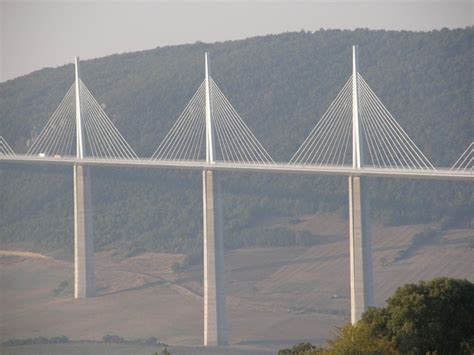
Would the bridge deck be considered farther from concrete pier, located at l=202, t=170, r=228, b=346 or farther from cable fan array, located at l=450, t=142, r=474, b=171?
concrete pier, located at l=202, t=170, r=228, b=346

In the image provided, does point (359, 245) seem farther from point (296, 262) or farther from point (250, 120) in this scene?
point (250, 120)

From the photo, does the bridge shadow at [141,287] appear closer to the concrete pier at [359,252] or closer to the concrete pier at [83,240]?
the concrete pier at [83,240]

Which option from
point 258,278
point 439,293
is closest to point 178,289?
point 258,278

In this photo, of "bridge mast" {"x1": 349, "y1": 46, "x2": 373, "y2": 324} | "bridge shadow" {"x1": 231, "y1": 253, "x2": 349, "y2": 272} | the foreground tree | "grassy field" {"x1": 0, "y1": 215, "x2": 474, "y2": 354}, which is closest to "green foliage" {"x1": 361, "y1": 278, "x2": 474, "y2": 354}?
the foreground tree

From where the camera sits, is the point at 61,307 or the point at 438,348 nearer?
the point at 438,348

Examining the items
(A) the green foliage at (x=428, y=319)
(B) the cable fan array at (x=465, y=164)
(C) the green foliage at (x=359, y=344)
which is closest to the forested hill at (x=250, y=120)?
(B) the cable fan array at (x=465, y=164)

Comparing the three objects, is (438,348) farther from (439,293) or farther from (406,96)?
(406,96)
